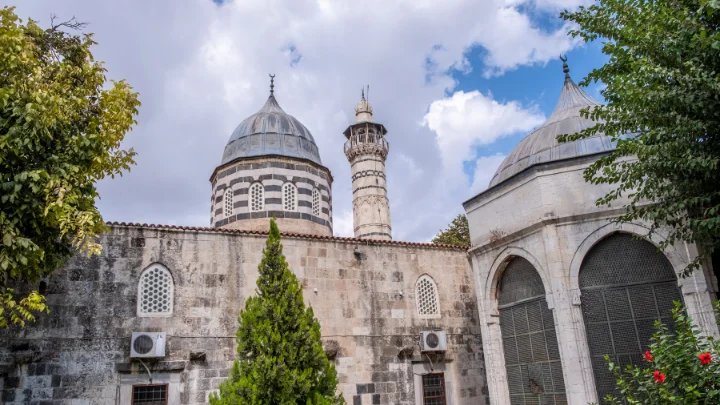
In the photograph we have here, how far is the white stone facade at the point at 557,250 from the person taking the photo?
10.0 metres

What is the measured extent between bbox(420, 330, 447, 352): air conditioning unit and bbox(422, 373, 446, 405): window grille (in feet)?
2.26

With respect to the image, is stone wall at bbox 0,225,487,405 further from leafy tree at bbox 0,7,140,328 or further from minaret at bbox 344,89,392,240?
minaret at bbox 344,89,392,240

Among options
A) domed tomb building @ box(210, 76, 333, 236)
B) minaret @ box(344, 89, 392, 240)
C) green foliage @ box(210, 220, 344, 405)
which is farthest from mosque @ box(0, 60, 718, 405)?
minaret @ box(344, 89, 392, 240)

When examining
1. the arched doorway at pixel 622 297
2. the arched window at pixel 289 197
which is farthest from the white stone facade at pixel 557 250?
the arched window at pixel 289 197

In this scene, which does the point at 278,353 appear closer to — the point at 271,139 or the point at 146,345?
the point at 146,345

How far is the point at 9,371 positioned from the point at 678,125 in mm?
12188

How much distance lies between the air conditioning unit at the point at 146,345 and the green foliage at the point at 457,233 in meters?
16.4

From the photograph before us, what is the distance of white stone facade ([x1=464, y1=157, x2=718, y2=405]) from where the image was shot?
10.0 meters

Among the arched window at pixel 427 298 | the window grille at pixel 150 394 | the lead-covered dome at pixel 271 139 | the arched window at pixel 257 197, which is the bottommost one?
the window grille at pixel 150 394

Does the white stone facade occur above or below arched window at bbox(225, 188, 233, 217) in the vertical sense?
below

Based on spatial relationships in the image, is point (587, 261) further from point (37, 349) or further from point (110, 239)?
point (37, 349)

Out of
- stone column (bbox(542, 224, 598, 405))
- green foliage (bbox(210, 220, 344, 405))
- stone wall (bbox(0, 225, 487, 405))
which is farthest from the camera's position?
stone wall (bbox(0, 225, 487, 405))

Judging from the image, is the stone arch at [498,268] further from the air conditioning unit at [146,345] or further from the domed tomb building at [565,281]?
the air conditioning unit at [146,345]

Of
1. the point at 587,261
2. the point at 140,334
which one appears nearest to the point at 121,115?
the point at 140,334
